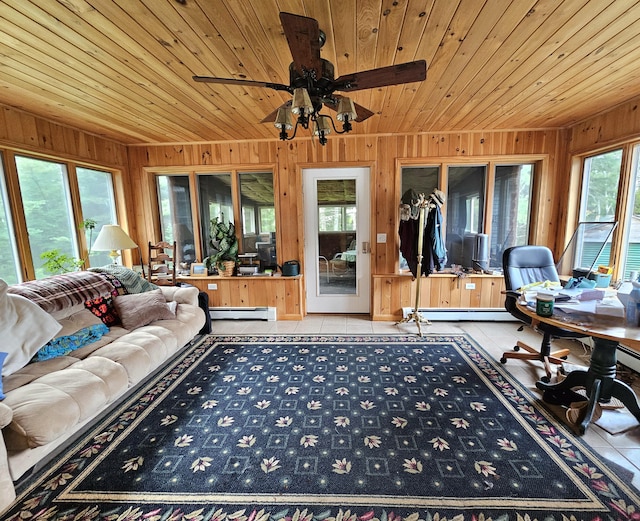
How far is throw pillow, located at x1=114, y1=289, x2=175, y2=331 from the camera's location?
8.46 feet

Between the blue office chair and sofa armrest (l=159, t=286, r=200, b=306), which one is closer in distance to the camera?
the blue office chair

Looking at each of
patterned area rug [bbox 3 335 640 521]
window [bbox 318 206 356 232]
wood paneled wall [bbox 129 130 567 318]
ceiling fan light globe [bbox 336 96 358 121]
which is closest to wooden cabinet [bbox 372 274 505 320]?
wood paneled wall [bbox 129 130 567 318]

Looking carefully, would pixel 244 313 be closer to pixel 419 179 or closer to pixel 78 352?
pixel 78 352

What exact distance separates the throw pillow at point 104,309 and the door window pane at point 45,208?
31.8 inches

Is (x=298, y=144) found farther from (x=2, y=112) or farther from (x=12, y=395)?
(x=12, y=395)

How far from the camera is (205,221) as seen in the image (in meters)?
4.12

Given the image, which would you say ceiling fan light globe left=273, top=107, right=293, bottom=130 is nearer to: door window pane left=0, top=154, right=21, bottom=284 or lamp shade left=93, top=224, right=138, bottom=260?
lamp shade left=93, top=224, right=138, bottom=260

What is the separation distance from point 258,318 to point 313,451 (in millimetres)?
2430

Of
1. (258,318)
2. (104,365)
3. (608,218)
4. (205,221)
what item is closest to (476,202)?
(608,218)

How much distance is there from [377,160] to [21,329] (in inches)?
146

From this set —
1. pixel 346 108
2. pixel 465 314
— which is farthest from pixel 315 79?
pixel 465 314

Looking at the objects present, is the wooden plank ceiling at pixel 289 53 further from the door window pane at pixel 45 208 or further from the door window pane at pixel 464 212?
the door window pane at pixel 464 212

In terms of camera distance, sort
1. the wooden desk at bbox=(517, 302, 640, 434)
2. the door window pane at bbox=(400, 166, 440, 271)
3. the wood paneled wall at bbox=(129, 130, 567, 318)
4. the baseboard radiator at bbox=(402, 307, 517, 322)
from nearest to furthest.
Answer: the wooden desk at bbox=(517, 302, 640, 434) < the wood paneled wall at bbox=(129, 130, 567, 318) < the baseboard radiator at bbox=(402, 307, 517, 322) < the door window pane at bbox=(400, 166, 440, 271)

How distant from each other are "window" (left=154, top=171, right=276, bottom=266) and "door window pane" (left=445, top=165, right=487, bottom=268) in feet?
8.00
